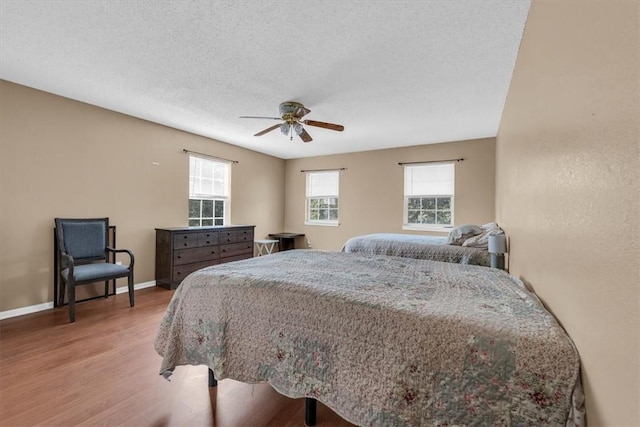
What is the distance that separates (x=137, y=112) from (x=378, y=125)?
11.1 ft

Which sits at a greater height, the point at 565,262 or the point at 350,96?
the point at 350,96

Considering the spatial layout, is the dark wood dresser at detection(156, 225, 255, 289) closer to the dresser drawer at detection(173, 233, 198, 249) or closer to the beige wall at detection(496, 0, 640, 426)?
the dresser drawer at detection(173, 233, 198, 249)

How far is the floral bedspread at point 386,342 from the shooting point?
0.91 m

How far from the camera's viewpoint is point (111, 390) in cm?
176

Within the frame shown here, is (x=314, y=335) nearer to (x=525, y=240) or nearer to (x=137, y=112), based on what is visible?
(x=525, y=240)

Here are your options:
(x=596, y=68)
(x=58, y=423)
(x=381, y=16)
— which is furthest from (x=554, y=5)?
(x=58, y=423)

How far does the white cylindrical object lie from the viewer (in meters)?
2.56

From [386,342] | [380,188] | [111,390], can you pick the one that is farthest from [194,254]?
[386,342]

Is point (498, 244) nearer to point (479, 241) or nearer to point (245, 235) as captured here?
point (479, 241)

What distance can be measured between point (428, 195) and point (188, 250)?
434cm

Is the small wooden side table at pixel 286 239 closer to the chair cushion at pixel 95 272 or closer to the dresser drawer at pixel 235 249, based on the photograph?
the dresser drawer at pixel 235 249

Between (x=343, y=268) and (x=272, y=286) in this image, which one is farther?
(x=343, y=268)

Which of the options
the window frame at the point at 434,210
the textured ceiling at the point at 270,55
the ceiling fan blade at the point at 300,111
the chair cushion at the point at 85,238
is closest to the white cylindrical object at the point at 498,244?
the textured ceiling at the point at 270,55

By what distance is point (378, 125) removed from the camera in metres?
4.14
